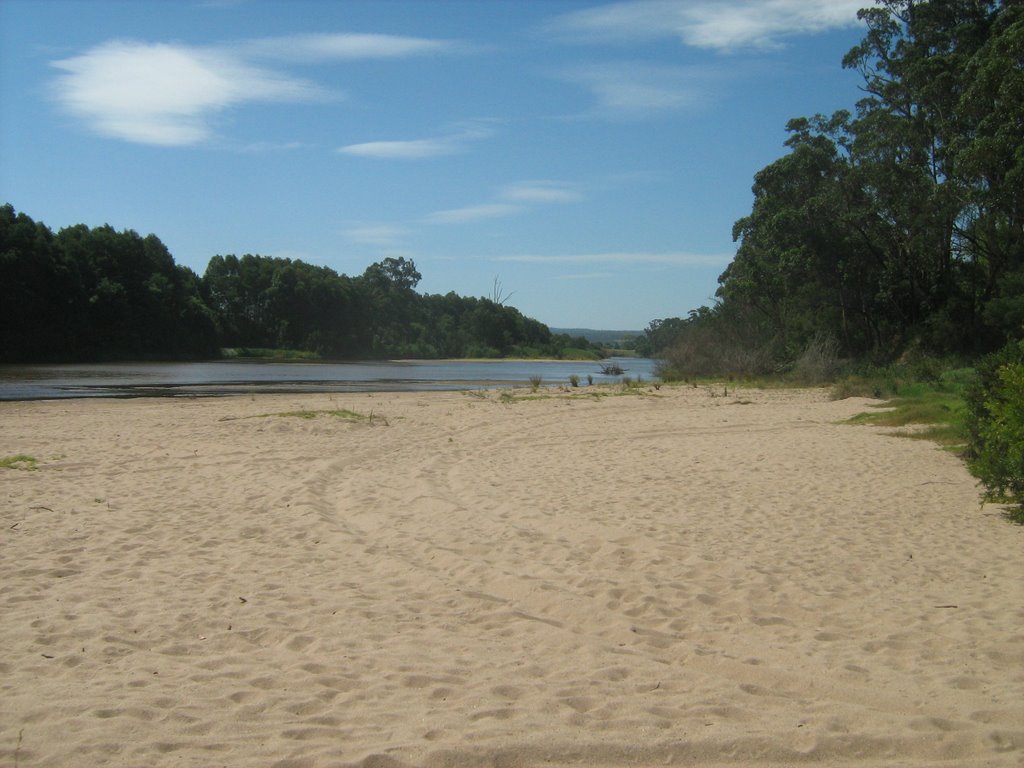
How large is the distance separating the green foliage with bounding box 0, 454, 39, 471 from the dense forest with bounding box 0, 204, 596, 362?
56190mm

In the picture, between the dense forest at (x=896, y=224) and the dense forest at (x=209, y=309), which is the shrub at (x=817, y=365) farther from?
the dense forest at (x=209, y=309)

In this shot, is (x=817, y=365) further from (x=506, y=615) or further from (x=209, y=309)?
(x=209, y=309)

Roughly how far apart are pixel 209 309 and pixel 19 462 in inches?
3043

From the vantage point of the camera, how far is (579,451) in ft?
44.2

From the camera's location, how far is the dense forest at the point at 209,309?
6156 cm

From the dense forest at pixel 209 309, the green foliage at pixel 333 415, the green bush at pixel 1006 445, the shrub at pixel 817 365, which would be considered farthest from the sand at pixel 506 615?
the dense forest at pixel 209 309

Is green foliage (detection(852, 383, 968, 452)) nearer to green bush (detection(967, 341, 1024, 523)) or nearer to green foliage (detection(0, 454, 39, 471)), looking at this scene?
green bush (detection(967, 341, 1024, 523))

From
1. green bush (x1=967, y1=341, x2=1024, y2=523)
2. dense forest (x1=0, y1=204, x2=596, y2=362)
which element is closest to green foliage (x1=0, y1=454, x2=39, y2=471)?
green bush (x1=967, y1=341, x2=1024, y2=523)

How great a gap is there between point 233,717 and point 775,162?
120 ft

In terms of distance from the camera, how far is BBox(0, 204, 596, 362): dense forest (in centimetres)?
6156

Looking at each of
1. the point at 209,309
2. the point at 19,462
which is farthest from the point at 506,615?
the point at 209,309

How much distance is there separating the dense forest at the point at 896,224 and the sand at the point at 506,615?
2175 centimetres

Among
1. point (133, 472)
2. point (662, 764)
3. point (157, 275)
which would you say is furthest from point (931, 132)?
point (157, 275)

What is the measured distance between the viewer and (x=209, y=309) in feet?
275
